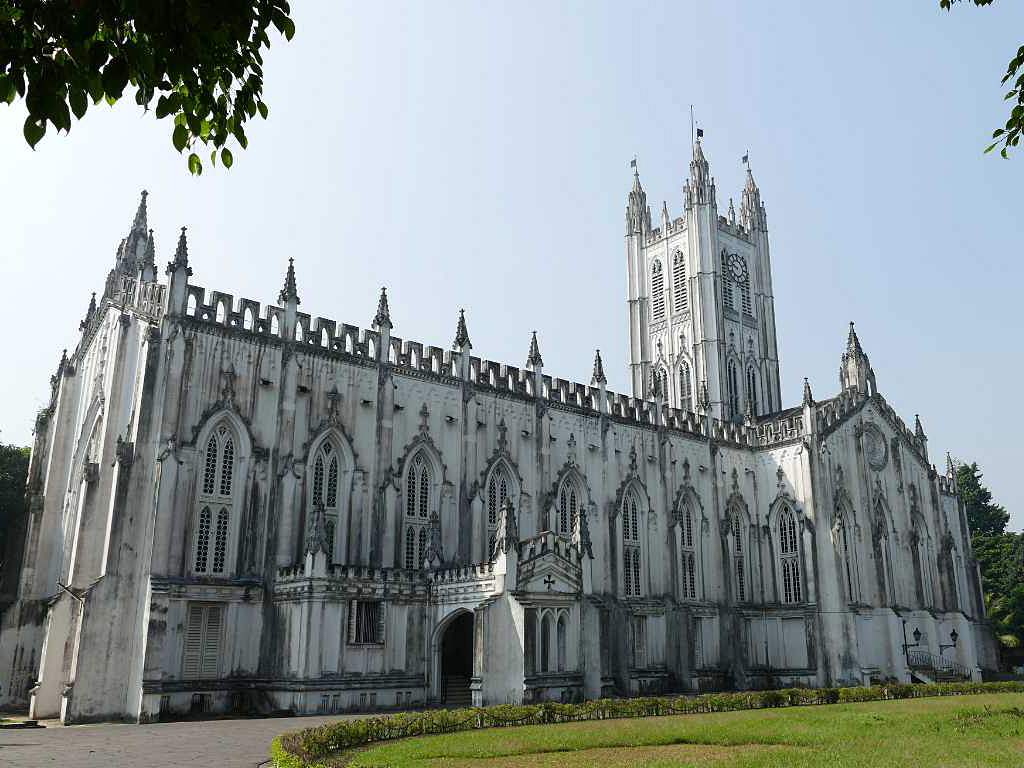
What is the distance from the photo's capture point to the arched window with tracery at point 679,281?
238 feet

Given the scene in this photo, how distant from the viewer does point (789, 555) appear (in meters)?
53.2

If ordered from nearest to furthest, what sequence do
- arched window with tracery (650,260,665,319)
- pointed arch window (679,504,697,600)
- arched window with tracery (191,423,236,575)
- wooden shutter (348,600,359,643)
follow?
arched window with tracery (191,423,236,575), wooden shutter (348,600,359,643), pointed arch window (679,504,697,600), arched window with tracery (650,260,665,319)

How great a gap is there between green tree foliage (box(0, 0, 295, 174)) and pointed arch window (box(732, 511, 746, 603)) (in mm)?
49604

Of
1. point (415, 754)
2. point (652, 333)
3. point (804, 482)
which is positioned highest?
point (652, 333)

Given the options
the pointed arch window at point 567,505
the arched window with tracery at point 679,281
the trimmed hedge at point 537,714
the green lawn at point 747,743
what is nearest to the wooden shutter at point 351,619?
the trimmed hedge at point 537,714

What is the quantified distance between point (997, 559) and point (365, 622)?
6058cm

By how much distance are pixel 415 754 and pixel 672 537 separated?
32649mm

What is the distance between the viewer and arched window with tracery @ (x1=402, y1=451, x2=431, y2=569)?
39500 mm

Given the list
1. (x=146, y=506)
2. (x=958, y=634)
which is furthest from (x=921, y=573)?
(x=146, y=506)

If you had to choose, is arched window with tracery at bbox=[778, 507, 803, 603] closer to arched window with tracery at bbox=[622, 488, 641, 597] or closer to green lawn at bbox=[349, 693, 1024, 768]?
arched window with tracery at bbox=[622, 488, 641, 597]

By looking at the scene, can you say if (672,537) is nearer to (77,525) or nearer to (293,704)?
(293,704)

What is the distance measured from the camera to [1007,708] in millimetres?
29844

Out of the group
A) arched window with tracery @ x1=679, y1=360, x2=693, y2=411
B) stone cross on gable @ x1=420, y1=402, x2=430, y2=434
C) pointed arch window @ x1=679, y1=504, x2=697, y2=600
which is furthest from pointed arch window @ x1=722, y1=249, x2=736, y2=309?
stone cross on gable @ x1=420, y1=402, x2=430, y2=434

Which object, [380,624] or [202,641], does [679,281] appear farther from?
[202,641]
